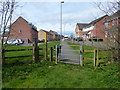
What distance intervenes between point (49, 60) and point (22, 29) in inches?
1520

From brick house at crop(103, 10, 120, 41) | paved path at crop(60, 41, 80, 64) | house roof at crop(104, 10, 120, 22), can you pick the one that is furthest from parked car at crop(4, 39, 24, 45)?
house roof at crop(104, 10, 120, 22)

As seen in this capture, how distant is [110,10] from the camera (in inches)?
211

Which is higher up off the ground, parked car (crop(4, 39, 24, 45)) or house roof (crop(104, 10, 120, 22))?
house roof (crop(104, 10, 120, 22))

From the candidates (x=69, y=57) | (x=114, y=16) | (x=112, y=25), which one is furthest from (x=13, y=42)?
(x=114, y=16)

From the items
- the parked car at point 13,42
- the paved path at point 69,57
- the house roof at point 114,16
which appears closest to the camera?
the house roof at point 114,16

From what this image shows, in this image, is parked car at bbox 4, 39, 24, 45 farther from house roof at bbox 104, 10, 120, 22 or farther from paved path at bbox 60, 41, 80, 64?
house roof at bbox 104, 10, 120, 22

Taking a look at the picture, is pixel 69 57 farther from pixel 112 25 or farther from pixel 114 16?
pixel 114 16

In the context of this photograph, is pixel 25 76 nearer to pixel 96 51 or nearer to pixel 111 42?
pixel 96 51

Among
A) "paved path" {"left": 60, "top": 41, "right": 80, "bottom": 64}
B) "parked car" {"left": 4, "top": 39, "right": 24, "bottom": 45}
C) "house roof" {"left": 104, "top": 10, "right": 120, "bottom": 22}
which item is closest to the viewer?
"house roof" {"left": 104, "top": 10, "right": 120, "bottom": 22}

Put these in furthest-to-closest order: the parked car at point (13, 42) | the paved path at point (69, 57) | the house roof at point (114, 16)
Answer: the paved path at point (69, 57) < the parked car at point (13, 42) < the house roof at point (114, 16)

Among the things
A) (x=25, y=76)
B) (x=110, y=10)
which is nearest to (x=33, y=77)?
(x=25, y=76)

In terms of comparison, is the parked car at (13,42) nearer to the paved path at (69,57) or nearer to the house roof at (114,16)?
the paved path at (69,57)

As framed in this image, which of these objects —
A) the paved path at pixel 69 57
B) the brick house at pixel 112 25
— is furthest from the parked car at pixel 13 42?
the brick house at pixel 112 25

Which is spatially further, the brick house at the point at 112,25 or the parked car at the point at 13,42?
the parked car at the point at 13,42
